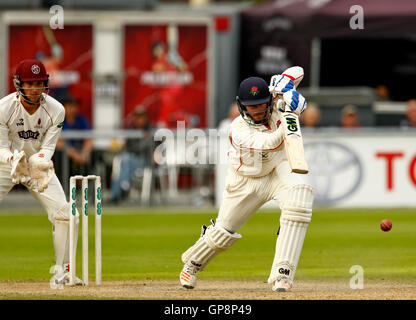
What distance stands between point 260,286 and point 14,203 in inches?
357

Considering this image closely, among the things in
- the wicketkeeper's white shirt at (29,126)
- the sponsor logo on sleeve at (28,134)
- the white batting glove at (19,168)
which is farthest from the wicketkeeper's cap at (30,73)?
the white batting glove at (19,168)

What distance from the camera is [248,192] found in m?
9.50

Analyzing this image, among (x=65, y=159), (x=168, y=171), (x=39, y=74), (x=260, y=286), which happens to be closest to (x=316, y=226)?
(x=168, y=171)

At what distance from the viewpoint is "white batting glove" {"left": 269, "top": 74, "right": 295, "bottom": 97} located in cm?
942

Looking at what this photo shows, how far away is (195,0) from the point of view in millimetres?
27875

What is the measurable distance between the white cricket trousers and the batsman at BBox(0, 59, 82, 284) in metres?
1.49

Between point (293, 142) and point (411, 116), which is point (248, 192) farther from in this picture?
point (411, 116)

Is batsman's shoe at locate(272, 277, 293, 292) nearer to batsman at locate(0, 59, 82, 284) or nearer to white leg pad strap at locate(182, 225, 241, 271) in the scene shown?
white leg pad strap at locate(182, 225, 241, 271)

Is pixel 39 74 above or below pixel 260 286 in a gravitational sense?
above

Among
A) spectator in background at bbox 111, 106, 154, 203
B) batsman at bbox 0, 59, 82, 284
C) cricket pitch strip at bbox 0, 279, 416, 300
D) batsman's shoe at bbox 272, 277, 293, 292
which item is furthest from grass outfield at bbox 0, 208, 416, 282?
batsman's shoe at bbox 272, 277, 293, 292

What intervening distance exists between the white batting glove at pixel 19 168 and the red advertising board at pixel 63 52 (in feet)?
40.1

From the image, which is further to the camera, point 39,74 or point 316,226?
point 316,226
